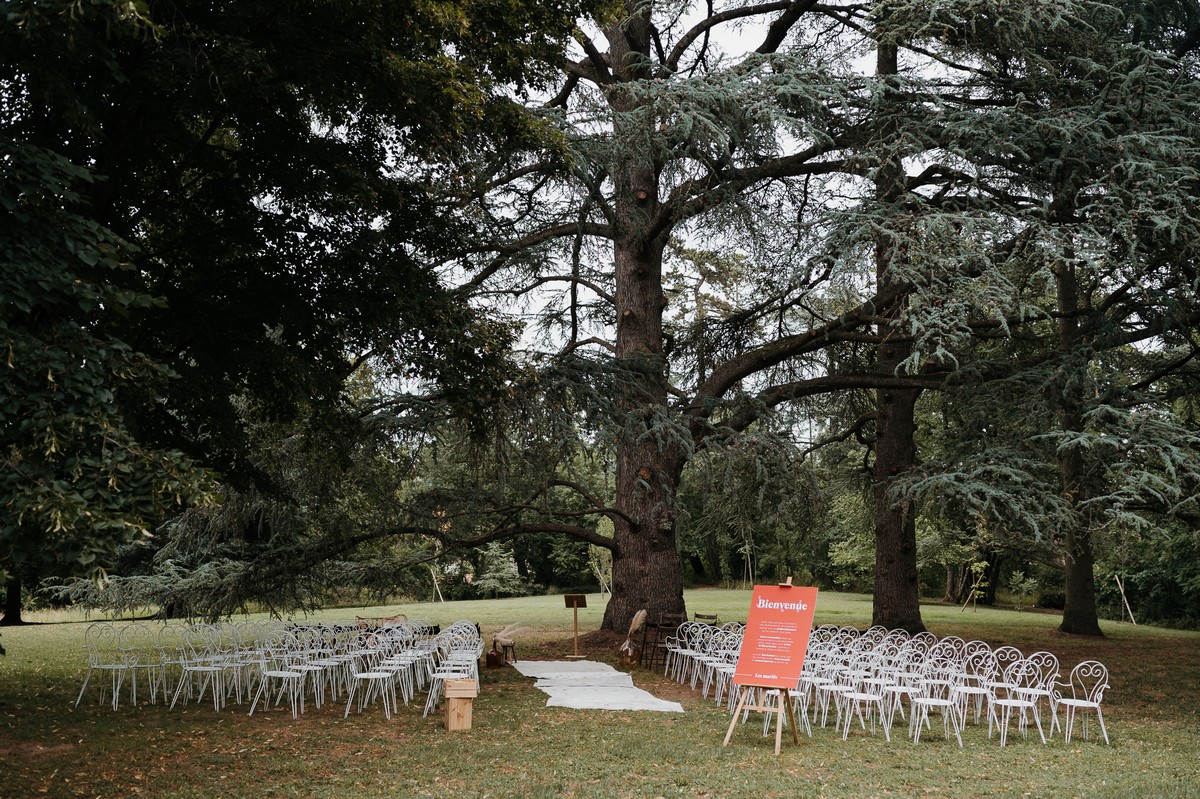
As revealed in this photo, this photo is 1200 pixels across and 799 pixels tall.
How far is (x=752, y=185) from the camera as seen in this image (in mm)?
15414

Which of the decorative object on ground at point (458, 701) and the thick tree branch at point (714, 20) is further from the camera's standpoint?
the thick tree branch at point (714, 20)

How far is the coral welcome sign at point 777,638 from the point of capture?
9.01 m

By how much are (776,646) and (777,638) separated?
9cm

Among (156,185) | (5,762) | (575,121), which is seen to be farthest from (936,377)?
(5,762)

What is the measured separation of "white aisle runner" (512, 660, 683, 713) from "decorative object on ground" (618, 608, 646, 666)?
347 millimetres

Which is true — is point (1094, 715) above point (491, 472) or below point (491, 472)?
below

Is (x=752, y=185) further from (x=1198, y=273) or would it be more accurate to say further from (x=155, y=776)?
(x=155, y=776)

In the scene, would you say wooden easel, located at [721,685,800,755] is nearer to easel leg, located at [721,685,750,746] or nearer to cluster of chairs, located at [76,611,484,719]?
easel leg, located at [721,685,750,746]

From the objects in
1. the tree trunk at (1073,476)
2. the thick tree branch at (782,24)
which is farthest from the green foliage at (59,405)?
the thick tree branch at (782,24)

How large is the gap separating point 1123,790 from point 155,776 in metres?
7.44

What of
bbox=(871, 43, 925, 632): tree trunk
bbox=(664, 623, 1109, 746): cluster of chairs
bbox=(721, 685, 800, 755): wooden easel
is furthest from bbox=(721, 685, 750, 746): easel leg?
bbox=(871, 43, 925, 632): tree trunk

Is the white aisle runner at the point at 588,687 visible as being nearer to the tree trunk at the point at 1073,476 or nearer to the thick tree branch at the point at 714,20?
the tree trunk at the point at 1073,476

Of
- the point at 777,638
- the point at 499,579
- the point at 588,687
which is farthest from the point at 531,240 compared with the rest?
the point at 499,579

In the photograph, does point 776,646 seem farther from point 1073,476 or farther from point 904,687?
point 1073,476
